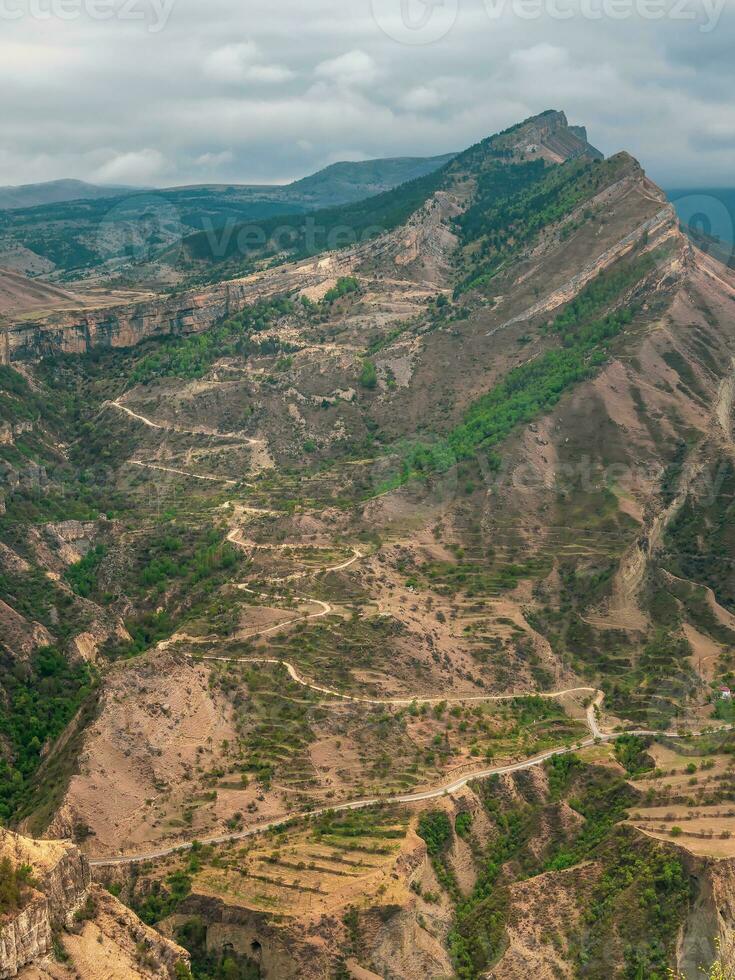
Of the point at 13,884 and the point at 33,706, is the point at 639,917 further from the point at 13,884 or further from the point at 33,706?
the point at 33,706

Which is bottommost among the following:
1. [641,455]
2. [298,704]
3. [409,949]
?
[409,949]

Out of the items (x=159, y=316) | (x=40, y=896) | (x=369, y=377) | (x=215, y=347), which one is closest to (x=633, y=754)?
(x=40, y=896)

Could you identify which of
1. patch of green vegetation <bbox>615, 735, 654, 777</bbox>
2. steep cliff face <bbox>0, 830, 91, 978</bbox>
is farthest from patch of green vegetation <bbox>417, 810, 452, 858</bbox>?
steep cliff face <bbox>0, 830, 91, 978</bbox>

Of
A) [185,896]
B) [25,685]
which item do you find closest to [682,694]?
[185,896]

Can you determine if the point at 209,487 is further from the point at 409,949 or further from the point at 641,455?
the point at 409,949

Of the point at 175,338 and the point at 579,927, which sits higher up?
the point at 175,338

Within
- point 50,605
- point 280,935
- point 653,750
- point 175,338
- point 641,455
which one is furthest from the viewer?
point 175,338

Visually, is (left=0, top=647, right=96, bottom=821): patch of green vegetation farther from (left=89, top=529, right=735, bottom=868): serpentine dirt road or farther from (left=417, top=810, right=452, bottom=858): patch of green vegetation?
(left=417, top=810, right=452, bottom=858): patch of green vegetation
